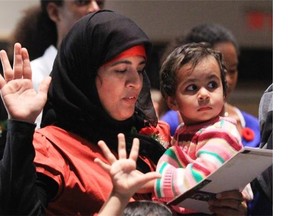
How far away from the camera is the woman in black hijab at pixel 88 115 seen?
8.52 ft

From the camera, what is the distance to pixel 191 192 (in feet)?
8.63

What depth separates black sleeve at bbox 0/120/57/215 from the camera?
2.41 m

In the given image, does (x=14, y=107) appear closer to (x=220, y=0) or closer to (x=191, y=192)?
(x=191, y=192)

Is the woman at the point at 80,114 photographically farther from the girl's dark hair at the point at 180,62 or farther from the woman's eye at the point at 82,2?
the woman's eye at the point at 82,2

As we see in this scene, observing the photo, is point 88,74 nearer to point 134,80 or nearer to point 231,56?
point 134,80

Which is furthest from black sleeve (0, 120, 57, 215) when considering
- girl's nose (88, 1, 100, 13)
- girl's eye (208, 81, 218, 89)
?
girl's nose (88, 1, 100, 13)

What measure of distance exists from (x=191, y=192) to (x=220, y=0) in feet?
12.8

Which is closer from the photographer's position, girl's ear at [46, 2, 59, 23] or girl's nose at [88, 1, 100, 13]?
girl's nose at [88, 1, 100, 13]

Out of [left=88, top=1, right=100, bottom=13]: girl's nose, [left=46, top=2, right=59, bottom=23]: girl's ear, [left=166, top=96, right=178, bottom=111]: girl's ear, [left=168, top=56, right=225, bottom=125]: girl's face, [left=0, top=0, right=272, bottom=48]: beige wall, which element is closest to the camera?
[left=168, top=56, right=225, bottom=125]: girl's face

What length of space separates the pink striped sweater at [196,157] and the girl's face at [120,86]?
0.20 metres

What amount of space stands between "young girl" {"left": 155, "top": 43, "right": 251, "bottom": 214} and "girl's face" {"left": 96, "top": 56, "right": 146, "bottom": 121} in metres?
0.19

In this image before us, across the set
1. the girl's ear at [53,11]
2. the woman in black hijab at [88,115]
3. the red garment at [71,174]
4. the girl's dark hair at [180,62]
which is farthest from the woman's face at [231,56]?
the red garment at [71,174]

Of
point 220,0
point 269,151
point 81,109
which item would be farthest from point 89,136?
point 220,0

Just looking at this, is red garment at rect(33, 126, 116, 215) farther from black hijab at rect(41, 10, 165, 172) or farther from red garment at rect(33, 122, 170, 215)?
black hijab at rect(41, 10, 165, 172)
